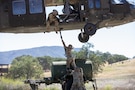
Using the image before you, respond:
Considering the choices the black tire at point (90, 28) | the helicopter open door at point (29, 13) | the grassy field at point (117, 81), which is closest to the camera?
the black tire at point (90, 28)

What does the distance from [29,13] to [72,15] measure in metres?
1.81

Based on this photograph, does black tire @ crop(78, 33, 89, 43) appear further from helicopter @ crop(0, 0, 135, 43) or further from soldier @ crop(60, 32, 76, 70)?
soldier @ crop(60, 32, 76, 70)

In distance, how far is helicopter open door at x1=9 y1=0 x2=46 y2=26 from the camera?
56.3 feet

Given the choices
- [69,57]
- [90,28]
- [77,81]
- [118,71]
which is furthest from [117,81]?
[118,71]

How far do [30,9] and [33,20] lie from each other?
1.56ft

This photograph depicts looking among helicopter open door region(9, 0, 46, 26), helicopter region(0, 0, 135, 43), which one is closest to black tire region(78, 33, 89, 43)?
helicopter region(0, 0, 135, 43)

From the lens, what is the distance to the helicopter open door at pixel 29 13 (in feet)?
56.3

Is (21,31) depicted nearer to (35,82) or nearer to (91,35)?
(91,35)

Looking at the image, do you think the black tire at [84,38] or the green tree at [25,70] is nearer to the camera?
the black tire at [84,38]

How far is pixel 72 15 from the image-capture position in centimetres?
1756

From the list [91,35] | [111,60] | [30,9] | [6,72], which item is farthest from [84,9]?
[111,60]

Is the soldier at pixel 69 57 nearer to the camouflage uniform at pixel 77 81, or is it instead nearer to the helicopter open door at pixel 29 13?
the camouflage uniform at pixel 77 81

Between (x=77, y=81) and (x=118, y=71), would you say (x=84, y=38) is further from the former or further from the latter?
(x=118, y=71)

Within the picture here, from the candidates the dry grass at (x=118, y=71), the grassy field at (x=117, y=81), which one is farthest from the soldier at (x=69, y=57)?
the dry grass at (x=118, y=71)
